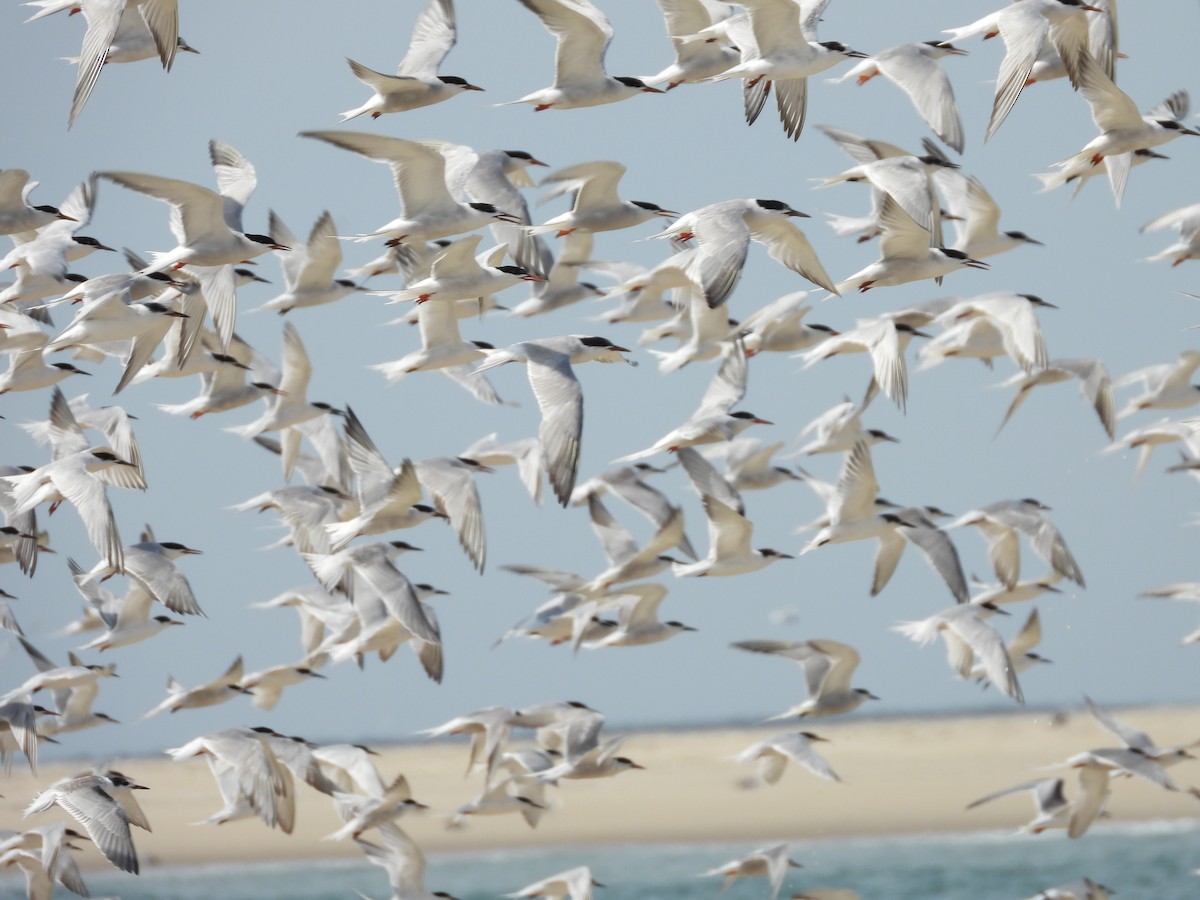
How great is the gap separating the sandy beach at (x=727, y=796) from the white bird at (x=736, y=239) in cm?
766

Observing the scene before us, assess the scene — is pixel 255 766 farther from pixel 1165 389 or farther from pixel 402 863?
pixel 1165 389

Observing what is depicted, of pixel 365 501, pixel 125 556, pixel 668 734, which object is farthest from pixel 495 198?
pixel 668 734

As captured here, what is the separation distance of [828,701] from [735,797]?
11973 mm

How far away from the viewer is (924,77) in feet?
34.9

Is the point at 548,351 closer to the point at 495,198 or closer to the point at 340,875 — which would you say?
the point at 495,198

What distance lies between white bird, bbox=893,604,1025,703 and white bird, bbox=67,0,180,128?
19.4ft

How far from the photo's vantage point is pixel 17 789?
28188mm

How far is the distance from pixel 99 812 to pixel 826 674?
523cm

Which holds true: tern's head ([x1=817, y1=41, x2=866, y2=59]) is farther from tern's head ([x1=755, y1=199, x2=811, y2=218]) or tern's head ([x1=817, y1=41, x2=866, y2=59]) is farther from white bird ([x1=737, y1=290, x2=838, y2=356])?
white bird ([x1=737, y1=290, x2=838, y2=356])

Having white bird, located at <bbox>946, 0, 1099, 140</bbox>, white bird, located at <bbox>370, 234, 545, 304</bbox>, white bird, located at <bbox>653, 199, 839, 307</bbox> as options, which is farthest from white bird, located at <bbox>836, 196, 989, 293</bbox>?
white bird, located at <bbox>370, 234, 545, 304</bbox>

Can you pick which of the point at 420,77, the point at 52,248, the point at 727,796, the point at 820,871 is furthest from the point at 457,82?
the point at 727,796

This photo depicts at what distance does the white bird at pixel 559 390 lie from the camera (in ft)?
30.1

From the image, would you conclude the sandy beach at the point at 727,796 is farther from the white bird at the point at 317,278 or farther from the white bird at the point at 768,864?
the white bird at the point at 317,278

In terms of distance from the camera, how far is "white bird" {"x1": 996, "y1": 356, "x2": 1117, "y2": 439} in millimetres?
11914
